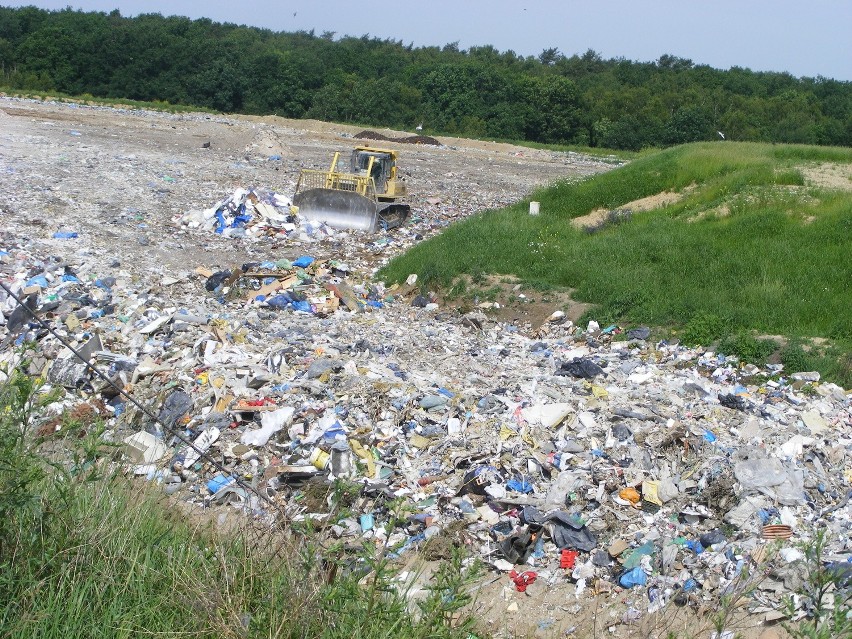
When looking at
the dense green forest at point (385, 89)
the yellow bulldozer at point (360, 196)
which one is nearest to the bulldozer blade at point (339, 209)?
the yellow bulldozer at point (360, 196)

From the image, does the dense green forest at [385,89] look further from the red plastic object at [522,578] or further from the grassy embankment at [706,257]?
the red plastic object at [522,578]

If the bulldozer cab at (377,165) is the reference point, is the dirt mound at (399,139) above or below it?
above

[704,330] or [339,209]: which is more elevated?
[339,209]

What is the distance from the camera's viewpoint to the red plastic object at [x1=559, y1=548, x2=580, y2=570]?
5.68 m

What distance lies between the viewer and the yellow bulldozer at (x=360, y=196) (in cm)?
1623

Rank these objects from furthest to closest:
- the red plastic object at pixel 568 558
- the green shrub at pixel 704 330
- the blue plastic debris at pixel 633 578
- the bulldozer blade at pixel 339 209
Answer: the bulldozer blade at pixel 339 209, the green shrub at pixel 704 330, the red plastic object at pixel 568 558, the blue plastic debris at pixel 633 578

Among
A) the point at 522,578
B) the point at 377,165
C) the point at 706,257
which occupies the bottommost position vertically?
the point at 522,578

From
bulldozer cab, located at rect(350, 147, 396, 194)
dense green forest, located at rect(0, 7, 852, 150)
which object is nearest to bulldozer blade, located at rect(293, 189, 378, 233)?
bulldozer cab, located at rect(350, 147, 396, 194)

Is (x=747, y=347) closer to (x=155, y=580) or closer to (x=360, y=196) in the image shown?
(x=155, y=580)

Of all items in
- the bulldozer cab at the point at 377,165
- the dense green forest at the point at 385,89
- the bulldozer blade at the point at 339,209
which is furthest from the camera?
the dense green forest at the point at 385,89

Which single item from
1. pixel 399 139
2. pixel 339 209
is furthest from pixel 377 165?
pixel 399 139

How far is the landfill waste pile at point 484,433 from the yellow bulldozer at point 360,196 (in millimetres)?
4654

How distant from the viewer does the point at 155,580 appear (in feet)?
11.4

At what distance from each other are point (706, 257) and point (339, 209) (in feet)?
23.2
